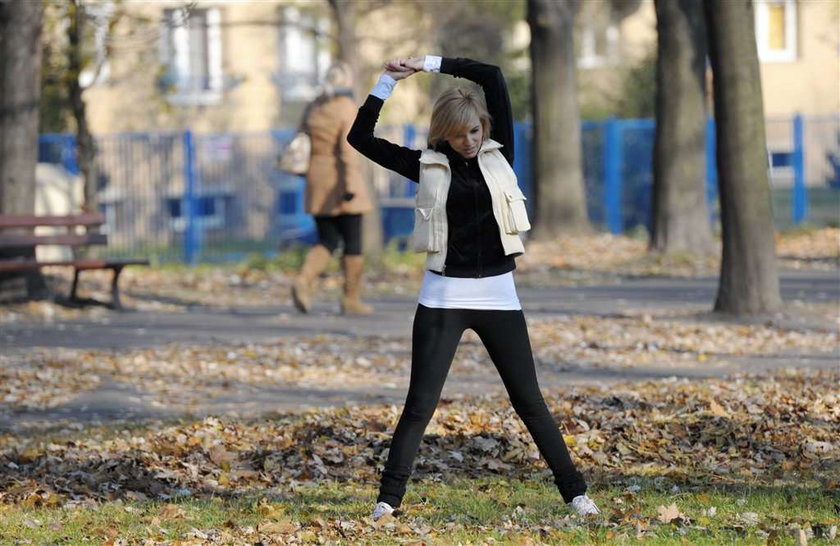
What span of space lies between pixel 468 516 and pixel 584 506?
52cm

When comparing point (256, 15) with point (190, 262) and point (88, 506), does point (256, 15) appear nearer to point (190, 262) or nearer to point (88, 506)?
point (190, 262)

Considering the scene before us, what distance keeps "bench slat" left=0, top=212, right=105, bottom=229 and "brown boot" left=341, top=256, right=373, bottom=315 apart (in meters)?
3.00

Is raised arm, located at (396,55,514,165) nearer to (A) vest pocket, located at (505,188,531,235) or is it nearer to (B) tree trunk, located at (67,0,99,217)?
(A) vest pocket, located at (505,188,531,235)

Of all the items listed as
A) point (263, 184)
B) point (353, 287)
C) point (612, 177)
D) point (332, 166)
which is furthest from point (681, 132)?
point (263, 184)

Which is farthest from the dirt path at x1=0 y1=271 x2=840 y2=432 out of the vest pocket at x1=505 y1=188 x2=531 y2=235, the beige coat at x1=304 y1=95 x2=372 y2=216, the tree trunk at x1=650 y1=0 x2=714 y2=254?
the vest pocket at x1=505 y1=188 x2=531 y2=235

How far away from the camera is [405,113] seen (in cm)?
3378

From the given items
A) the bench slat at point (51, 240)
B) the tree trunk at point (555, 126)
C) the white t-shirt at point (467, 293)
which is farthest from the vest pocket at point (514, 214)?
the tree trunk at point (555, 126)

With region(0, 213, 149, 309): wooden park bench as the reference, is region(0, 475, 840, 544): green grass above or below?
below

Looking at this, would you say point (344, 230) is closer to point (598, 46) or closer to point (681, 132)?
point (681, 132)

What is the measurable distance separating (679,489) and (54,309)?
9949 mm

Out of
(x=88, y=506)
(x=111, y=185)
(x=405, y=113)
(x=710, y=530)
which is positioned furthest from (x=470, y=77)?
(x=405, y=113)

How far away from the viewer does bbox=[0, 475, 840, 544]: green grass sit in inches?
242

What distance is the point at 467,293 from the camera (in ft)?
20.4

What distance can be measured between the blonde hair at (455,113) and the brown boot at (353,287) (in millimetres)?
7556
